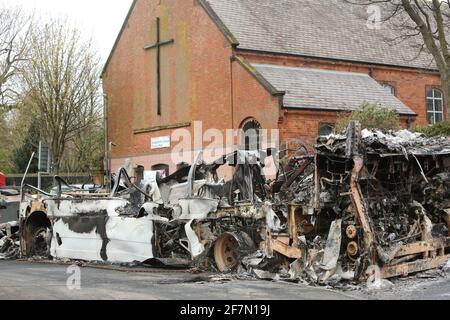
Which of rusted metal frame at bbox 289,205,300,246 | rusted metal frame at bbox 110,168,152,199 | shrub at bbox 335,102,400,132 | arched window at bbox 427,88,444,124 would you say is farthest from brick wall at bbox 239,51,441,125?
rusted metal frame at bbox 289,205,300,246

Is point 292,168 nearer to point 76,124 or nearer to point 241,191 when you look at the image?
point 241,191

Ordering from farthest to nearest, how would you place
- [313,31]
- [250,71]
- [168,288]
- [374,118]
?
1. [313,31]
2. [250,71]
3. [374,118]
4. [168,288]

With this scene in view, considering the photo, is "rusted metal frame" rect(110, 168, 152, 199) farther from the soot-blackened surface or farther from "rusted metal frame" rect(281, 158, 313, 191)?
"rusted metal frame" rect(281, 158, 313, 191)

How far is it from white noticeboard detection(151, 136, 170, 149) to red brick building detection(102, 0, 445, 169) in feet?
0.16

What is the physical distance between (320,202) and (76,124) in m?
26.1

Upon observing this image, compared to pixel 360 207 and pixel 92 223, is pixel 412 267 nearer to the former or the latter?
pixel 360 207

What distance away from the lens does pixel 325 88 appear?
27.8 metres

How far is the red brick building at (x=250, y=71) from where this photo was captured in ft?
87.7

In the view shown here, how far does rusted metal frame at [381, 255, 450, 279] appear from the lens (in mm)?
10188

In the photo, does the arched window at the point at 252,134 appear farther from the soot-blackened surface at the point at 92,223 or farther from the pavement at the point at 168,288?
the pavement at the point at 168,288

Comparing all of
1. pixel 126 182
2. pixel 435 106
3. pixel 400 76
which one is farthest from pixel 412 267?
pixel 435 106

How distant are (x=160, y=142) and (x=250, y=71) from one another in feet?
23.3

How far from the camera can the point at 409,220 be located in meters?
11.4
